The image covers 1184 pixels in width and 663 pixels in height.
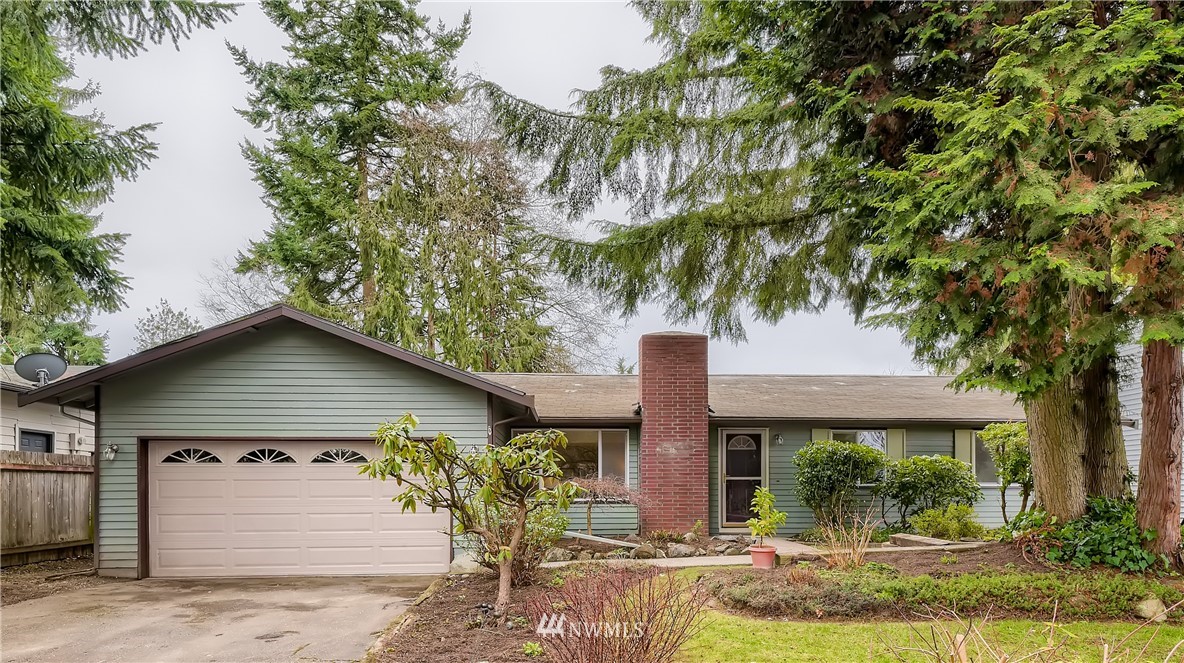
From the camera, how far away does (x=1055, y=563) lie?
27.6 feet

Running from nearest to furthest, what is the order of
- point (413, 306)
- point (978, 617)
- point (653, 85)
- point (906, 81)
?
point (978, 617), point (906, 81), point (653, 85), point (413, 306)

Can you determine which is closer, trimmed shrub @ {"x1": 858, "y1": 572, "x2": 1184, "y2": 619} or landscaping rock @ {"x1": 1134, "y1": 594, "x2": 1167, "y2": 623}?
landscaping rock @ {"x1": 1134, "y1": 594, "x2": 1167, "y2": 623}

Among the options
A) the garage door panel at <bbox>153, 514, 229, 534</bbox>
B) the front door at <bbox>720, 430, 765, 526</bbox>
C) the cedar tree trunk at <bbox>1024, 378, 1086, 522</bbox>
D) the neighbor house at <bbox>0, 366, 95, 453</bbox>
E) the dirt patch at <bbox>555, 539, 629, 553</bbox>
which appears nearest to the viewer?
the cedar tree trunk at <bbox>1024, 378, 1086, 522</bbox>

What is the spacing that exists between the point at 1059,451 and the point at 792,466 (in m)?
5.93

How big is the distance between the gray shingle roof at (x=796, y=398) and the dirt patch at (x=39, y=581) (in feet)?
23.9

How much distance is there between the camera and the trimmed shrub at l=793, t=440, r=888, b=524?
13.5m

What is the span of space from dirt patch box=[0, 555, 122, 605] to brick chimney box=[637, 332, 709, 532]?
844 cm

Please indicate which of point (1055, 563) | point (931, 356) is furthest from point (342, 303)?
point (1055, 563)

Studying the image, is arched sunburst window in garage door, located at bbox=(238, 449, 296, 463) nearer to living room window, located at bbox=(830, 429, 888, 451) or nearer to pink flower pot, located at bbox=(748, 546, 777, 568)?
pink flower pot, located at bbox=(748, 546, 777, 568)

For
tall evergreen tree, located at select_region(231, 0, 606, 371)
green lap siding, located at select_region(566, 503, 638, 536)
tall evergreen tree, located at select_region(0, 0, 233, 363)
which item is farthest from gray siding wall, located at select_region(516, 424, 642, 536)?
tall evergreen tree, located at select_region(231, 0, 606, 371)

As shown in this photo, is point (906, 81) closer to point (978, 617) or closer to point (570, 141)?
point (570, 141)

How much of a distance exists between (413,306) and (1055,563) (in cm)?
1761

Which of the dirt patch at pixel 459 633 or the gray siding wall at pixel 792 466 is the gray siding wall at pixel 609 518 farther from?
the dirt patch at pixel 459 633

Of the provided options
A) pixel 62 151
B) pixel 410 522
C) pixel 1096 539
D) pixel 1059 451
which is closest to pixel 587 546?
pixel 410 522
